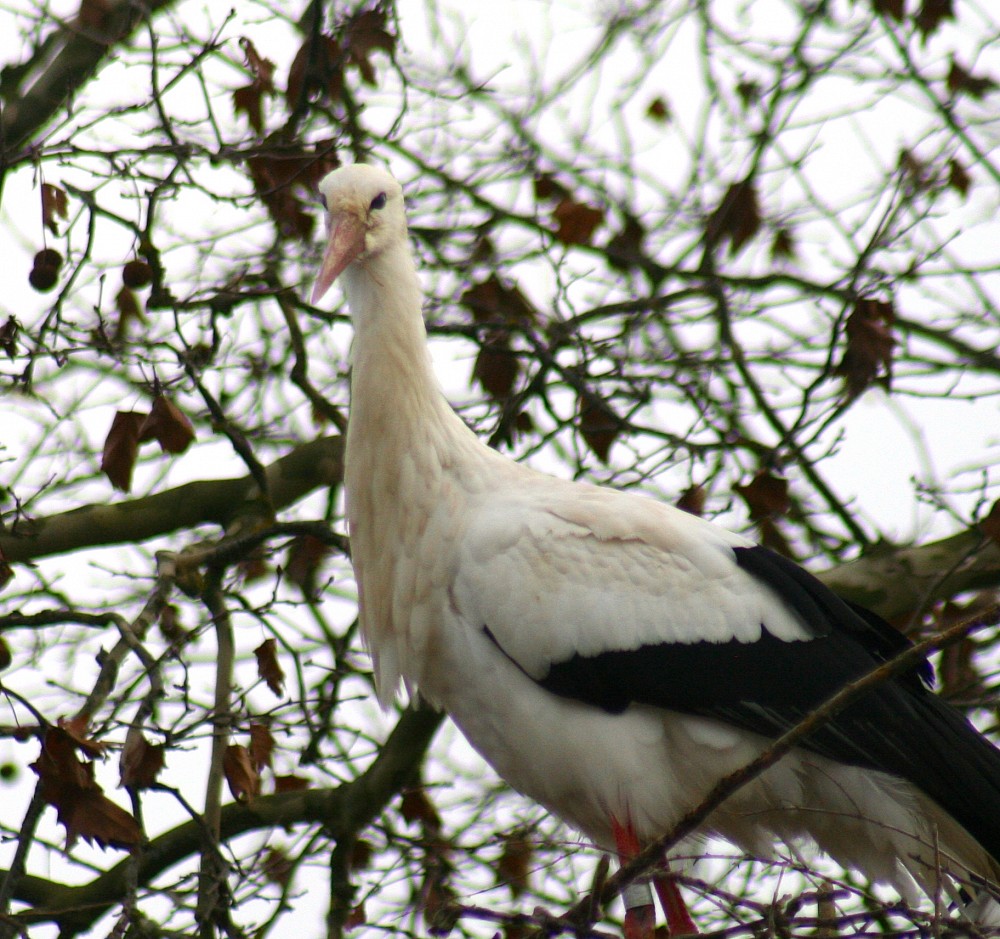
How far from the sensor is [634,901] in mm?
4473

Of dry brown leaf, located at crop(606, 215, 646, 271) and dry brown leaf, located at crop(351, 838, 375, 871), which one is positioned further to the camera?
dry brown leaf, located at crop(606, 215, 646, 271)

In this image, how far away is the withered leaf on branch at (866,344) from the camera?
5.30 m

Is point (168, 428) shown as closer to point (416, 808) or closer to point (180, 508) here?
point (180, 508)

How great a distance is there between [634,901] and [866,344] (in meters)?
2.05

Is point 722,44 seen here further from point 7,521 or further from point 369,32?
point 7,521

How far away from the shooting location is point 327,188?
4828 millimetres

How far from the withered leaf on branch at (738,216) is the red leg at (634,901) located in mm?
3093

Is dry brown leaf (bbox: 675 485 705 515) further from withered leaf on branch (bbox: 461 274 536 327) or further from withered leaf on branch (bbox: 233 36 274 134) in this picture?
withered leaf on branch (bbox: 233 36 274 134)

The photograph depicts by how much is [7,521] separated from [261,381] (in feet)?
4.60

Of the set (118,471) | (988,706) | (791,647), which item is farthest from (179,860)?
(988,706)

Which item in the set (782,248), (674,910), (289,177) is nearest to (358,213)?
(289,177)

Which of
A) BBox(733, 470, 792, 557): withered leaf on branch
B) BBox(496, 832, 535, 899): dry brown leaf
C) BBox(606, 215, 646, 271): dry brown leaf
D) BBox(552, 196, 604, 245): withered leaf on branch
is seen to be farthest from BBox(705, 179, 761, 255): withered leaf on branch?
BBox(496, 832, 535, 899): dry brown leaf

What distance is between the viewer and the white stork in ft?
14.4

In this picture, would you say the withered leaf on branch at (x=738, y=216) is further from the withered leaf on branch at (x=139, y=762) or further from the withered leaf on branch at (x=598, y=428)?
the withered leaf on branch at (x=139, y=762)
